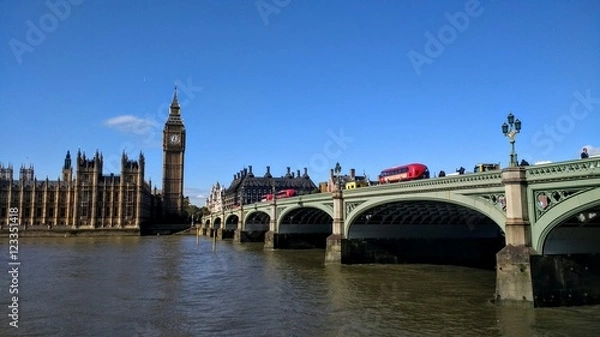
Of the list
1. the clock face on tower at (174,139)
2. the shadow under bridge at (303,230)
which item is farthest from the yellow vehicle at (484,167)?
the clock face on tower at (174,139)

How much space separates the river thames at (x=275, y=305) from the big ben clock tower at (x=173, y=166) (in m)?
116

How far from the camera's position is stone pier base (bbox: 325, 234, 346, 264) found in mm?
36406

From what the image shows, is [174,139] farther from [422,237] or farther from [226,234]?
[422,237]

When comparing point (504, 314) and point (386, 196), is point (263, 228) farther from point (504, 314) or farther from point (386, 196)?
point (504, 314)

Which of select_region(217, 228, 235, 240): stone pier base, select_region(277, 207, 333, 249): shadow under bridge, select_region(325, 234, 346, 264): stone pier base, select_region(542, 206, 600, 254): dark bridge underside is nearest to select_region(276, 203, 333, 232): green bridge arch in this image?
select_region(277, 207, 333, 249): shadow under bridge

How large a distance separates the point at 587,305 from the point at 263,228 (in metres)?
62.8

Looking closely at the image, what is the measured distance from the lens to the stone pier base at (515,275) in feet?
59.6

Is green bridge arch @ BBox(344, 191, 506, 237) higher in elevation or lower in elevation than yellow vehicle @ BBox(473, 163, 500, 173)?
lower

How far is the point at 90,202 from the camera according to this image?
11331cm

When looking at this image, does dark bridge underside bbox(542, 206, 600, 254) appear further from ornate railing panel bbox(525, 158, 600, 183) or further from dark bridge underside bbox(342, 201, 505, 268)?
dark bridge underside bbox(342, 201, 505, 268)

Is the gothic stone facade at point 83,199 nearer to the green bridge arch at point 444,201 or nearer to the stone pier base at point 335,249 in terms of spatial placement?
the stone pier base at point 335,249

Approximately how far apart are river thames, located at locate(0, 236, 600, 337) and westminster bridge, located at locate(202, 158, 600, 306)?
1.43m

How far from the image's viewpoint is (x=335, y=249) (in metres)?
36.7

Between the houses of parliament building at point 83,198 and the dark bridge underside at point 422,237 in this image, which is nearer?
the dark bridge underside at point 422,237
